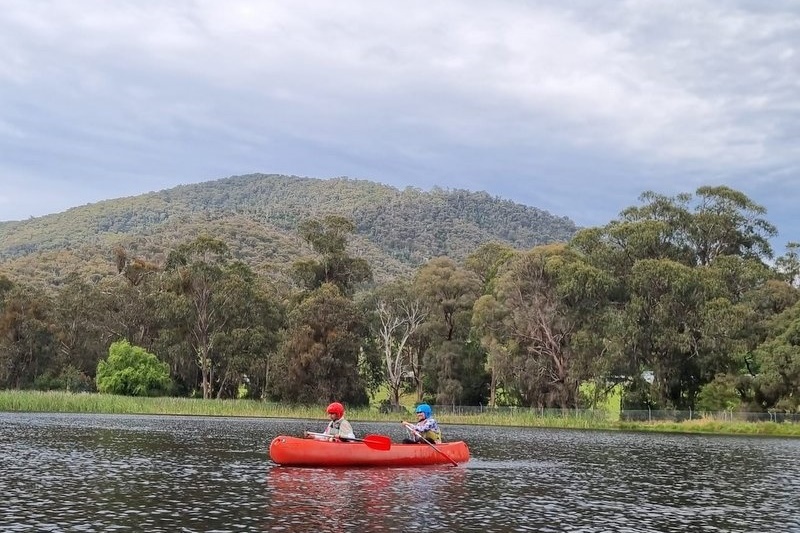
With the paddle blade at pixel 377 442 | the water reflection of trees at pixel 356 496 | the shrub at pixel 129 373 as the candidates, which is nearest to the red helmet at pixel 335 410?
the paddle blade at pixel 377 442

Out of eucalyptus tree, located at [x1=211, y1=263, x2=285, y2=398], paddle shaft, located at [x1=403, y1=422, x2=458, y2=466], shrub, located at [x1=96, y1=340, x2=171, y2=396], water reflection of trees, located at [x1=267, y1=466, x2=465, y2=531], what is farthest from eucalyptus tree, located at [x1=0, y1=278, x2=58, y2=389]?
water reflection of trees, located at [x1=267, y1=466, x2=465, y2=531]

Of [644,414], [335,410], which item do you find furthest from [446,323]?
[335,410]

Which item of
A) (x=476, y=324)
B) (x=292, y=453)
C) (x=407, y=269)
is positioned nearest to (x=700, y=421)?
(x=476, y=324)

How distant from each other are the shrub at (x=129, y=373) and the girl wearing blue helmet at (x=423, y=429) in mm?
58599

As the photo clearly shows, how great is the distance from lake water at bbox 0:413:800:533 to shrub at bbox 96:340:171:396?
151ft

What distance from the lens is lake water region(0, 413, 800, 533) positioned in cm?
1888

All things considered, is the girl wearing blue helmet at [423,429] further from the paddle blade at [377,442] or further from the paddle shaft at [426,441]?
the paddle blade at [377,442]

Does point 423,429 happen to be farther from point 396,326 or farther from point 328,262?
point 328,262

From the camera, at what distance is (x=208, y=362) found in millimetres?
97188

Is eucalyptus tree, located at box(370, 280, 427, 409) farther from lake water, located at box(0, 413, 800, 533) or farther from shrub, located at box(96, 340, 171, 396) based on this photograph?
lake water, located at box(0, 413, 800, 533)

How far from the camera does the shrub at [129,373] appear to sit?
3401 inches

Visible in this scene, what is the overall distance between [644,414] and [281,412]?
104 ft

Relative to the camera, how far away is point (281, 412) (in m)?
79.4

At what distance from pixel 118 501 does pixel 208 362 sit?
78052mm
